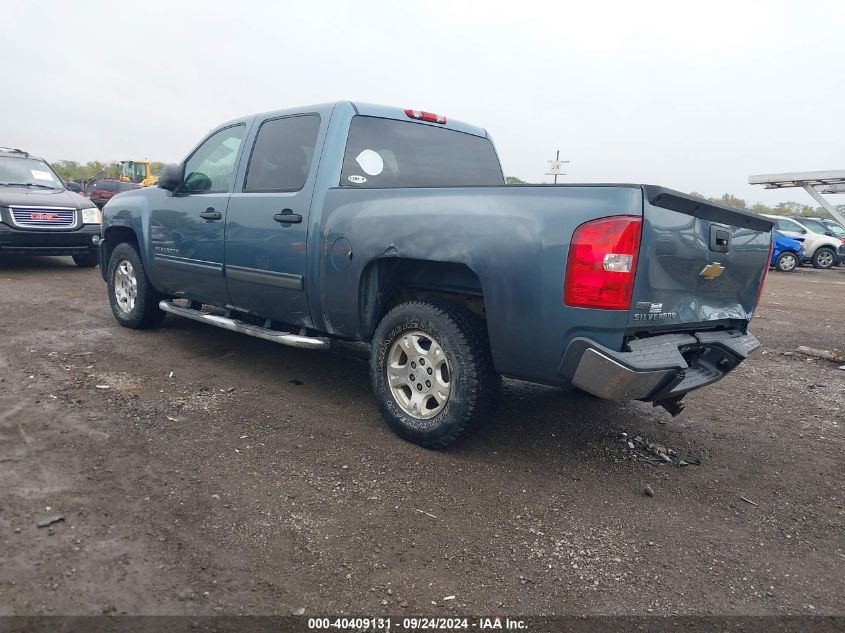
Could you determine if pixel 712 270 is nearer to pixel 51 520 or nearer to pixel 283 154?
pixel 283 154

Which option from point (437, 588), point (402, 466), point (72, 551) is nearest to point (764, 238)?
point (402, 466)

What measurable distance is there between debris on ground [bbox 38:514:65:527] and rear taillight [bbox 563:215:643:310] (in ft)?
7.78

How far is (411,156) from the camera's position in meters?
4.30

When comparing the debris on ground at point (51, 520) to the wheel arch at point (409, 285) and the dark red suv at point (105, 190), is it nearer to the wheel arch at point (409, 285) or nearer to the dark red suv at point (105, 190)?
the wheel arch at point (409, 285)

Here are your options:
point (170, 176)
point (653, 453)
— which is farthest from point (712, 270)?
point (170, 176)

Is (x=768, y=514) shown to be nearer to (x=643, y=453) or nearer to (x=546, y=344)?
(x=643, y=453)

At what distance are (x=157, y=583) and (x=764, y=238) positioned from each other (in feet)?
11.7

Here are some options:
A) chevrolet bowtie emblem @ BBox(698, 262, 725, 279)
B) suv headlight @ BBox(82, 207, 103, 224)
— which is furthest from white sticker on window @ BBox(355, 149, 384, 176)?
suv headlight @ BBox(82, 207, 103, 224)

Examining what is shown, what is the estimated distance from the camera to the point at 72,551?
2293 mm

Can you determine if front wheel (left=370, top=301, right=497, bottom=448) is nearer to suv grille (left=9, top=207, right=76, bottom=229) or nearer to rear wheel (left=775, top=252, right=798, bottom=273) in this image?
suv grille (left=9, top=207, right=76, bottom=229)

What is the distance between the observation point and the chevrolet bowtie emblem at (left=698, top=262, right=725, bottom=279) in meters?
3.06

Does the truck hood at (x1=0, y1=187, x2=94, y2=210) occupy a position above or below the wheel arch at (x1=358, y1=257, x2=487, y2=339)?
above

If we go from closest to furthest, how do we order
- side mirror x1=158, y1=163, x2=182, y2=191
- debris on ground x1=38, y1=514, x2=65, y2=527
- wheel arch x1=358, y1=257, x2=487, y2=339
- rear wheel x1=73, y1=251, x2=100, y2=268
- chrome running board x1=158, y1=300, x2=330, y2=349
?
1. debris on ground x1=38, y1=514, x2=65, y2=527
2. wheel arch x1=358, y1=257, x2=487, y2=339
3. chrome running board x1=158, y1=300, x2=330, y2=349
4. side mirror x1=158, y1=163, x2=182, y2=191
5. rear wheel x1=73, y1=251, x2=100, y2=268

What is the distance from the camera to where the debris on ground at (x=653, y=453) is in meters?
3.46
